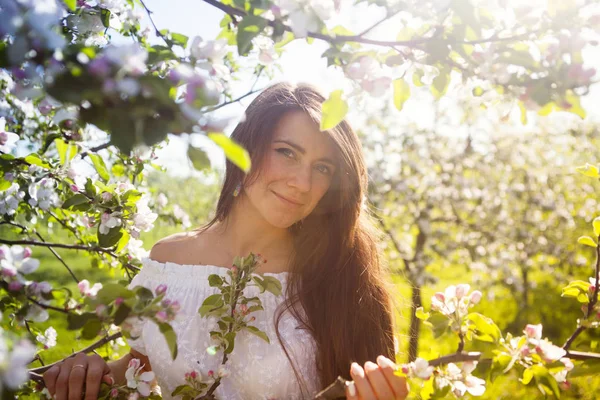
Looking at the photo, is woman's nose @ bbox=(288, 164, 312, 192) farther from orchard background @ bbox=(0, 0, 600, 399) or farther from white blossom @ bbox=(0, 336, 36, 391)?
white blossom @ bbox=(0, 336, 36, 391)

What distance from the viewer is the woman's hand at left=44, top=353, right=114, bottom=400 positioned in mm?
1584

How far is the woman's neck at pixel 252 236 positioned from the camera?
2.51 meters

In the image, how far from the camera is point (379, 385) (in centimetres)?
126

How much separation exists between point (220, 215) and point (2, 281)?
1690 mm

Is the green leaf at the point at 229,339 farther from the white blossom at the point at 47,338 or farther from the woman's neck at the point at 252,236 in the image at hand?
the white blossom at the point at 47,338

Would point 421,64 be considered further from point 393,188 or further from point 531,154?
point 531,154

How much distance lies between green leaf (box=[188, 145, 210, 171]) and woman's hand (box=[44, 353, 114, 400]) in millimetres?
1103

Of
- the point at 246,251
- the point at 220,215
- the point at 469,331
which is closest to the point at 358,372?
the point at 469,331

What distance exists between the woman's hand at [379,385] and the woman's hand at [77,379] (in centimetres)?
80

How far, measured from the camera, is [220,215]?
8.69ft

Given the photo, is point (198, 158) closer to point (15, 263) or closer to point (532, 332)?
point (15, 263)

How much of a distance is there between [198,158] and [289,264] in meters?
1.74

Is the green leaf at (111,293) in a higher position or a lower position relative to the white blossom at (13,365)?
higher

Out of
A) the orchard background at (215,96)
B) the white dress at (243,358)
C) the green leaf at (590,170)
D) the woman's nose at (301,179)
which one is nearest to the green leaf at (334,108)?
the orchard background at (215,96)
